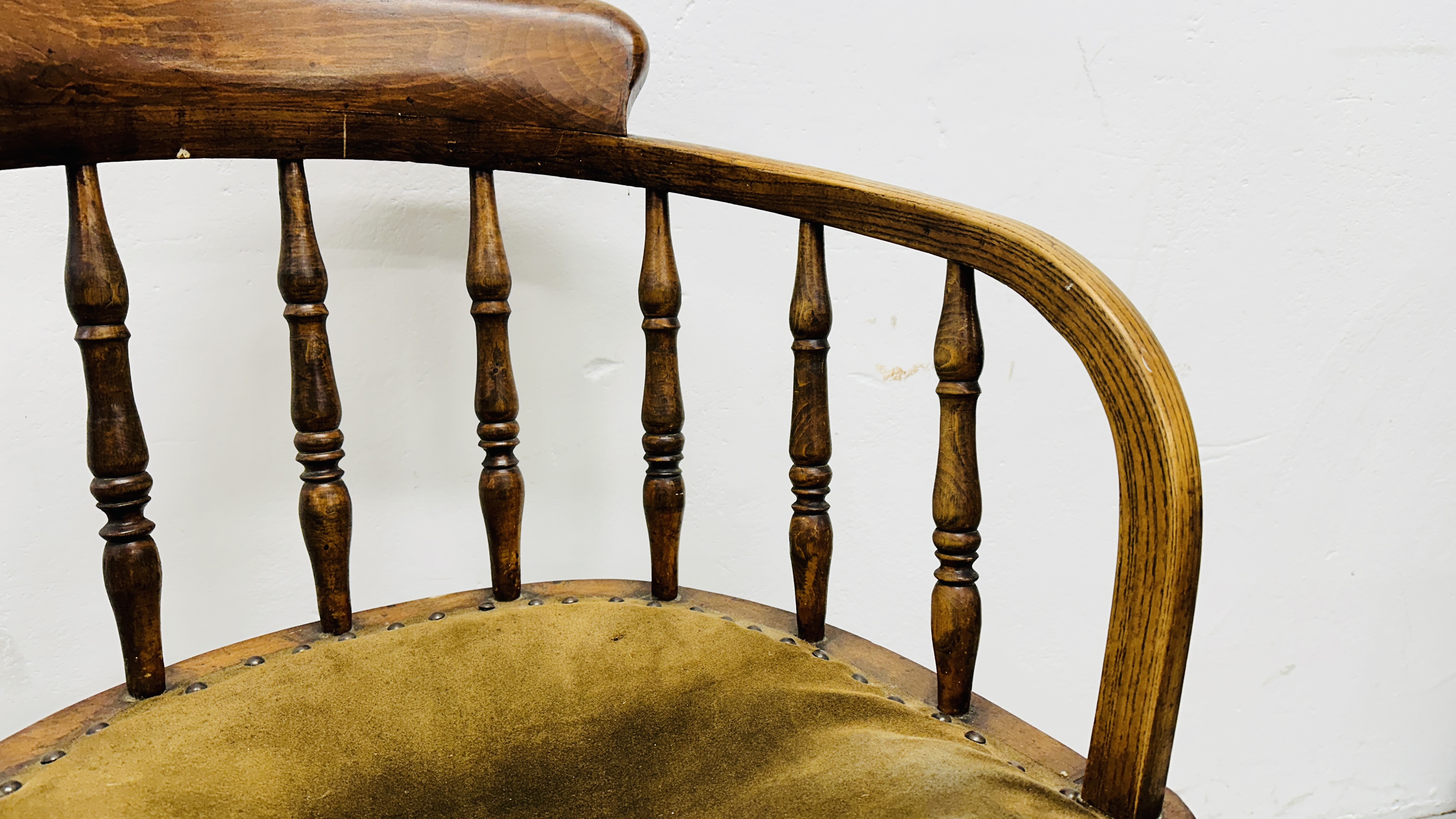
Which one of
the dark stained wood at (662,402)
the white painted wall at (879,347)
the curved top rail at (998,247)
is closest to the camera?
the curved top rail at (998,247)

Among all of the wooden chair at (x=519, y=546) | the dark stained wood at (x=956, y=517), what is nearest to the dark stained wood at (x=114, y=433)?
the wooden chair at (x=519, y=546)

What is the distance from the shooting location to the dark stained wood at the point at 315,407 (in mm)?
666

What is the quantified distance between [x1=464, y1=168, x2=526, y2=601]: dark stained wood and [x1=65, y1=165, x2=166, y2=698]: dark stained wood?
21 cm

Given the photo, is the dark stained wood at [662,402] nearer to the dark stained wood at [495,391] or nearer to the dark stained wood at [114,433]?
the dark stained wood at [495,391]

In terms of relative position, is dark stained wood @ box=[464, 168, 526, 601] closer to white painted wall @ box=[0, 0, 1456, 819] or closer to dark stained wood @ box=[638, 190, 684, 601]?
dark stained wood @ box=[638, 190, 684, 601]

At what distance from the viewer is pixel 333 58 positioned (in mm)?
644

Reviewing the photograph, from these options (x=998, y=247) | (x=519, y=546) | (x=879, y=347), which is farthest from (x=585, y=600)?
(x=879, y=347)

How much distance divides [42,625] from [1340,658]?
4.71ft

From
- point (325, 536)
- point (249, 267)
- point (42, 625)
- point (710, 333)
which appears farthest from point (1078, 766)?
point (42, 625)

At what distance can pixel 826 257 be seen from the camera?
43.1 inches

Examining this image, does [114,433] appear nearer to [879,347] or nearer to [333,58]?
[333,58]

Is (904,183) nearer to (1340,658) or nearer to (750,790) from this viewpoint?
(750,790)

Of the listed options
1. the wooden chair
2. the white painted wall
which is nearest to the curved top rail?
the wooden chair

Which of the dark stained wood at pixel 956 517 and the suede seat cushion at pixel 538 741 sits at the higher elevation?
the dark stained wood at pixel 956 517
